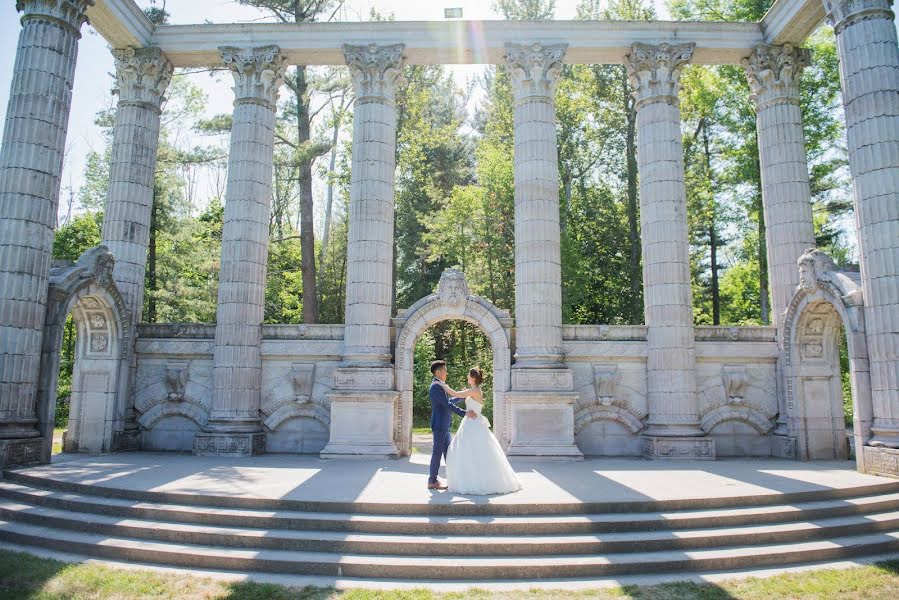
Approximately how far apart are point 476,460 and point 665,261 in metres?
9.19

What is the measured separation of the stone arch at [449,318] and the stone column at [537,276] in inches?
16.6

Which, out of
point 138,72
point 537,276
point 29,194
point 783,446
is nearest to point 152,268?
point 138,72

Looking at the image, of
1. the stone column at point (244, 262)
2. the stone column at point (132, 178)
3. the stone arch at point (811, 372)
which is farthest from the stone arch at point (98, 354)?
the stone arch at point (811, 372)

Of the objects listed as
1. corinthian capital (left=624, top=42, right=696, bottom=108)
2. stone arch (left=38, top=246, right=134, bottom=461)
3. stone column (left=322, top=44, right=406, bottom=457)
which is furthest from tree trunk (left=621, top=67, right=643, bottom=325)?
stone arch (left=38, top=246, right=134, bottom=461)

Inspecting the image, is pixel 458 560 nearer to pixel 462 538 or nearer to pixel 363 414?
pixel 462 538

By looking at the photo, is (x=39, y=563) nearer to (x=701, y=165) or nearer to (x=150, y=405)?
(x=150, y=405)

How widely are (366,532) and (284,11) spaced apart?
2458 centimetres

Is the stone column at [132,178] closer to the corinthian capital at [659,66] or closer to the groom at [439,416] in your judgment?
the groom at [439,416]

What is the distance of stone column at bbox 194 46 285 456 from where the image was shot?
49.6 ft

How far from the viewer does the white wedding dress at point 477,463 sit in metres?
9.30

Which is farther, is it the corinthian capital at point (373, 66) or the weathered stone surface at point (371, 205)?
the corinthian capital at point (373, 66)

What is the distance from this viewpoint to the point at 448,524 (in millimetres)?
7762

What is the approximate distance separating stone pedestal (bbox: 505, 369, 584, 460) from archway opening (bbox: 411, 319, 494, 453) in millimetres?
12363

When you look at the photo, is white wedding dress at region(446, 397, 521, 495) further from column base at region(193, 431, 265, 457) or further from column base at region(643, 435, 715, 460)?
column base at region(193, 431, 265, 457)
